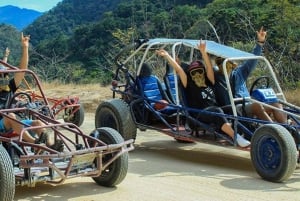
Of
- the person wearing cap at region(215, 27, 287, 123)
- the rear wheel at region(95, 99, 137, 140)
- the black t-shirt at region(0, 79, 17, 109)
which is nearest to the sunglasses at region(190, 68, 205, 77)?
the person wearing cap at region(215, 27, 287, 123)

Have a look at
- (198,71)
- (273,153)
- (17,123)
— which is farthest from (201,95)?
(17,123)

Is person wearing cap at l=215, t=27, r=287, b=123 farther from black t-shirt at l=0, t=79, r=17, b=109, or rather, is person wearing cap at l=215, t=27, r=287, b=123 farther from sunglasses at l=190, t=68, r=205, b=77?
black t-shirt at l=0, t=79, r=17, b=109

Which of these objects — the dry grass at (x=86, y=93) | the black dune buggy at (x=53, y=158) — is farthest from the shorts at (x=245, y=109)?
the dry grass at (x=86, y=93)

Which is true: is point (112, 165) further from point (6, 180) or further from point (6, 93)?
point (6, 93)

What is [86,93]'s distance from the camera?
15430 mm

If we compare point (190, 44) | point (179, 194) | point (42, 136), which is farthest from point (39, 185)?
point (190, 44)

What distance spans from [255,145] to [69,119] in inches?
218

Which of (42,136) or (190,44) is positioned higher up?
(190,44)

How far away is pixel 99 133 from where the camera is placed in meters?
6.30

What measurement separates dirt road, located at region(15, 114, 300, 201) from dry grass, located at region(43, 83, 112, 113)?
6.21 metres

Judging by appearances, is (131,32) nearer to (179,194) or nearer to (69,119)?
(69,119)

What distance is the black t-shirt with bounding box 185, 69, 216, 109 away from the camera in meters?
7.93

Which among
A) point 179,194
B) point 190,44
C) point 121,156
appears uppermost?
point 190,44

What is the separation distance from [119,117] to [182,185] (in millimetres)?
2556
